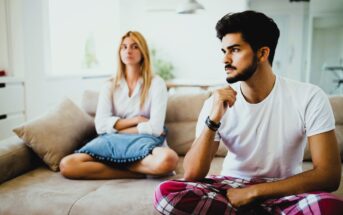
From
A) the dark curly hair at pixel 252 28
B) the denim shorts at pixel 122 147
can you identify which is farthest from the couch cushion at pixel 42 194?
the dark curly hair at pixel 252 28

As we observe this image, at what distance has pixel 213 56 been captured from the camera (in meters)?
5.87

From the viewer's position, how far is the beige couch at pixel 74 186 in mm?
1464

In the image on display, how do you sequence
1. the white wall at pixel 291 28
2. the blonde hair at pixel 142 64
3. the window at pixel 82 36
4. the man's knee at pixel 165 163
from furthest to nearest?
the white wall at pixel 291 28
the window at pixel 82 36
the blonde hair at pixel 142 64
the man's knee at pixel 165 163

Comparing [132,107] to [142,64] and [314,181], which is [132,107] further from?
[314,181]

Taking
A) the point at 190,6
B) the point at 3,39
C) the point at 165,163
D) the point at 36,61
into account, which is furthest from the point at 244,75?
the point at 190,6

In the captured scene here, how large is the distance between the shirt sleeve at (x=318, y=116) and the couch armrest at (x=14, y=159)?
1.44 metres

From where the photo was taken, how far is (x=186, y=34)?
597cm

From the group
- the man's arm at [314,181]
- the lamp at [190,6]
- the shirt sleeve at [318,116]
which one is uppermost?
the lamp at [190,6]

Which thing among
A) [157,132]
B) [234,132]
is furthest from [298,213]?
[157,132]

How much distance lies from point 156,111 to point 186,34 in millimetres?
→ 4161

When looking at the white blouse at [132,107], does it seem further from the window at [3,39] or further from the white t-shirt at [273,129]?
the window at [3,39]

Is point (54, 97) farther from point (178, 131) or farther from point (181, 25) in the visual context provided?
point (181, 25)

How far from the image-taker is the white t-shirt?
125 cm

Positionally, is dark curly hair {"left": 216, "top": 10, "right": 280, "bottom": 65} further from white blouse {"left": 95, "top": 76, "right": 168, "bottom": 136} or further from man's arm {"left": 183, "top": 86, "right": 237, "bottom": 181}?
white blouse {"left": 95, "top": 76, "right": 168, "bottom": 136}
